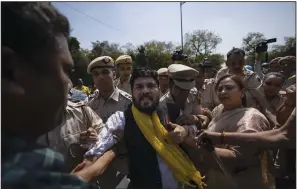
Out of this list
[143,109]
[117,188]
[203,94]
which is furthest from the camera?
[203,94]

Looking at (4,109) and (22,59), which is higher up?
(22,59)

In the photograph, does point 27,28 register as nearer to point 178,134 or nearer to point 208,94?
point 178,134

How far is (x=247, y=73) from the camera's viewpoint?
7.95ft

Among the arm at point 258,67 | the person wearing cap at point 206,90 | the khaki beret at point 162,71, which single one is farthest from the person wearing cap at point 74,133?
the arm at point 258,67

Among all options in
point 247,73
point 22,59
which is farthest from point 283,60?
point 22,59

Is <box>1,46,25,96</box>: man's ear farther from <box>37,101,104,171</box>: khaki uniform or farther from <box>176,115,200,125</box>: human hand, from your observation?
<box>176,115,200,125</box>: human hand

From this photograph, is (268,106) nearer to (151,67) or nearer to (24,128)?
(151,67)

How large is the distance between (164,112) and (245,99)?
59 cm

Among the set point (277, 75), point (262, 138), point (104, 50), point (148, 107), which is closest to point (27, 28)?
point (104, 50)

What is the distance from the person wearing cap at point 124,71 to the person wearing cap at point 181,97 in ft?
1.10

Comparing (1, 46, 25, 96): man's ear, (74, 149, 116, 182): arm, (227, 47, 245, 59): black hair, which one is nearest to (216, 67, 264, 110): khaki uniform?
(227, 47, 245, 59): black hair

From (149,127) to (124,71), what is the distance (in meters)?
0.72

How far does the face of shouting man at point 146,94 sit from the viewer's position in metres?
2.15

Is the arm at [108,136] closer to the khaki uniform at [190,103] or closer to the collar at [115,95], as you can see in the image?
the khaki uniform at [190,103]
